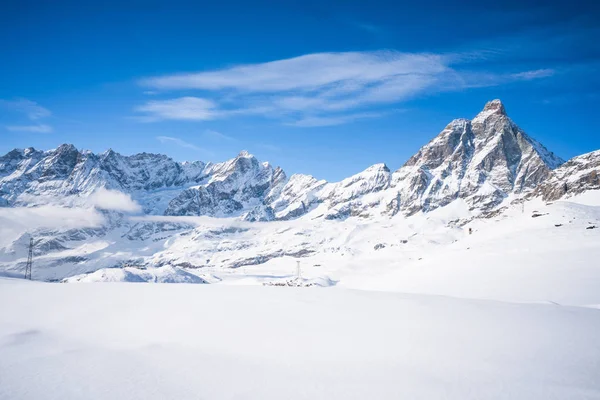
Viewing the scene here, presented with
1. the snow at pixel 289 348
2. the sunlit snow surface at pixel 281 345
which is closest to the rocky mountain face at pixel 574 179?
the snow at pixel 289 348

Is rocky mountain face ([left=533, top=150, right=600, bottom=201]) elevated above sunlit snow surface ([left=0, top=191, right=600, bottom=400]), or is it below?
above

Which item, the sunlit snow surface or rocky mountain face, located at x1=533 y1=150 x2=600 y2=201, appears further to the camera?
rocky mountain face, located at x1=533 y1=150 x2=600 y2=201

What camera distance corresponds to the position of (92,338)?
10391 millimetres

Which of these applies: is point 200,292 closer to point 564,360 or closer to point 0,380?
point 0,380

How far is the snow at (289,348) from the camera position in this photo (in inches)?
305

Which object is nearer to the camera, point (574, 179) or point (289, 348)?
point (289, 348)

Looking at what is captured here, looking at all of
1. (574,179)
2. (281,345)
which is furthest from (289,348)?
(574,179)

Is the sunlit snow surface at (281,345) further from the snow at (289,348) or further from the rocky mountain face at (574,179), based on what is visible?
the rocky mountain face at (574,179)

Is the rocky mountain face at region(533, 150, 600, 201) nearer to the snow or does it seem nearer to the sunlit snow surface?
the snow

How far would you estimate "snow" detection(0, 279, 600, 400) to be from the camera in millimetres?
7746

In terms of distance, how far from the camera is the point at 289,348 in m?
9.76

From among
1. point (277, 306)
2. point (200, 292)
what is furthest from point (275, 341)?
point (200, 292)

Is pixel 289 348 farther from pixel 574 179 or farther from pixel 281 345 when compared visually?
pixel 574 179

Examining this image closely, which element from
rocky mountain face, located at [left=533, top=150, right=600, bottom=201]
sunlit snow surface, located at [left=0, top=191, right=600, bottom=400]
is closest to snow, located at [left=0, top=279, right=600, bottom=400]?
sunlit snow surface, located at [left=0, top=191, right=600, bottom=400]
